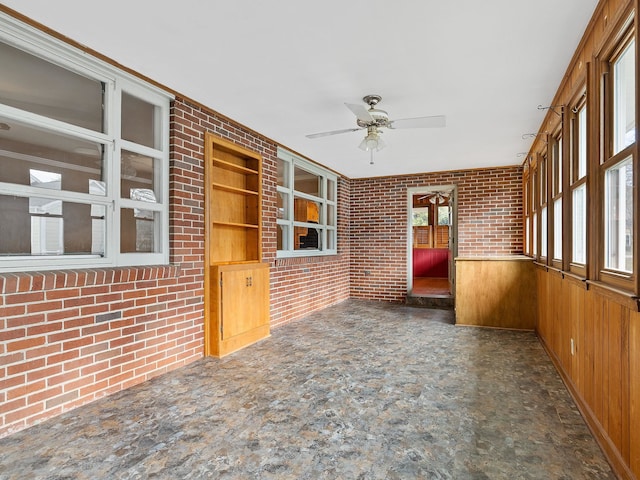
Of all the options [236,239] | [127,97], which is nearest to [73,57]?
[127,97]

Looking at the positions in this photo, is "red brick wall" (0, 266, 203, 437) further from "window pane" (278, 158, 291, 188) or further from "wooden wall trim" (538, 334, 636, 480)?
"wooden wall trim" (538, 334, 636, 480)

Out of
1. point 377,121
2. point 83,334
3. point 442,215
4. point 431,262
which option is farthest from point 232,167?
point 442,215

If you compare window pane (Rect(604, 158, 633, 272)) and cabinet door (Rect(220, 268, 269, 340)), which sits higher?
window pane (Rect(604, 158, 633, 272))

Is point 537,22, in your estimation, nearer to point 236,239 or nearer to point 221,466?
point 221,466

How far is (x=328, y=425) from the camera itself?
2.29 metres

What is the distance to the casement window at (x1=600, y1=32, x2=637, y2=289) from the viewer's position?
6.28ft

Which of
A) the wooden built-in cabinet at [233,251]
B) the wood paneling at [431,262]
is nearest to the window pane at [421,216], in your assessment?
the wood paneling at [431,262]

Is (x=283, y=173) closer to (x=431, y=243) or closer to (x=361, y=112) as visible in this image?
(x=361, y=112)

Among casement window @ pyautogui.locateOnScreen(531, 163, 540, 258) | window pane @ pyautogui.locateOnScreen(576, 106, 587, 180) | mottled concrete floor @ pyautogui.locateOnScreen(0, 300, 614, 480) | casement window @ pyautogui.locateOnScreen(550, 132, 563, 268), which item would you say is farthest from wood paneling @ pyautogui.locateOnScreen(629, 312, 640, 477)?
casement window @ pyautogui.locateOnScreen(531, 163, 540, 258)

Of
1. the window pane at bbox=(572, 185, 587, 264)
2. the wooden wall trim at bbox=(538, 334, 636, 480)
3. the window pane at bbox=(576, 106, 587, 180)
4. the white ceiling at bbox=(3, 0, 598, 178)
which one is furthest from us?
the window pane at bbox=(572, 185, 587, 264)

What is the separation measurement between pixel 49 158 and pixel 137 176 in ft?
2.27

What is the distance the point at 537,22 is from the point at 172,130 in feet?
9.84

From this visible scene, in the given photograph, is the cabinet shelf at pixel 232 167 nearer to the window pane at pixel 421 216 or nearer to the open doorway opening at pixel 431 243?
the open doorway opening at pixel 431 243

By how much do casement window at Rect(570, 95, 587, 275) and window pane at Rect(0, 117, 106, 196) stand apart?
3801 millimetres
